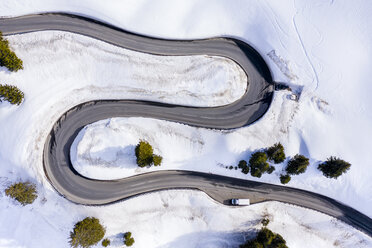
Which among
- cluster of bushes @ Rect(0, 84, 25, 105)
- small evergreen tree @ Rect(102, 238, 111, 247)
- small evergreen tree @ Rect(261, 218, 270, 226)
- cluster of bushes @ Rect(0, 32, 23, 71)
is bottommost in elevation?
small evergreen tree @ Rect(102, 238, 111, 247)

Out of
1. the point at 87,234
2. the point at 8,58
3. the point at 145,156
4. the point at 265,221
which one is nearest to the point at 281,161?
the point at 265,221

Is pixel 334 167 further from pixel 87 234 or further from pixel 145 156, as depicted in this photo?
pixel 87 234

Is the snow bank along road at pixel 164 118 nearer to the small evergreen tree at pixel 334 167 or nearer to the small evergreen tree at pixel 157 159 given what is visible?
the small evergreen tree at pixel 157 159

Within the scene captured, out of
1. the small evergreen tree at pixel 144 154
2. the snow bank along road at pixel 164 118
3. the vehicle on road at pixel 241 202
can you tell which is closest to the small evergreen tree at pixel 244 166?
the snow bank along road at pixel 164 118

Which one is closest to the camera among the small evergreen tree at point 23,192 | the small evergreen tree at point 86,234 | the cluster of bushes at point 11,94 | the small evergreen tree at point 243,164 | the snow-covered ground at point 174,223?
the small evergreen tree at point 86,234

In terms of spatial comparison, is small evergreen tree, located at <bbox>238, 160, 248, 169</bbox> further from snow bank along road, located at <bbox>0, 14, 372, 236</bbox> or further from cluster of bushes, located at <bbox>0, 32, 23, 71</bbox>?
cluster of bushes, located at <bbox>0, 32, 23, 71</bbox>

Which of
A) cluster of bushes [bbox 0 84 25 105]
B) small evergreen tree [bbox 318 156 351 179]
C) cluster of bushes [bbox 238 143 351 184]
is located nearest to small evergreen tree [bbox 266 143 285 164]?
cluster of bushes [bbox 238 143 351 184]
